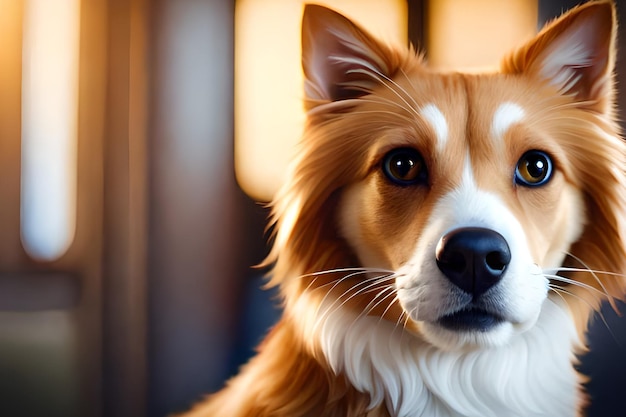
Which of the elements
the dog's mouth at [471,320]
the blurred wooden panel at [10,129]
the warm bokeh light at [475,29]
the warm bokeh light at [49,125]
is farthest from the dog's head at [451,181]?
the blurred wooden panel at [10,129]

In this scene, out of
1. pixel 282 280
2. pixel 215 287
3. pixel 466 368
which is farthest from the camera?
pixel 215 287

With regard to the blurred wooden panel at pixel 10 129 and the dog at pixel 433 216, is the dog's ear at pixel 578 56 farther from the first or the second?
the blurred wooden panel at pixel 10 129

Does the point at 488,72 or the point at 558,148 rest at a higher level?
the point at 488,72

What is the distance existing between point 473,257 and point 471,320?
0.13 meters

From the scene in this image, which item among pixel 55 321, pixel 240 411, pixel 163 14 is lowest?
pixel 240 411

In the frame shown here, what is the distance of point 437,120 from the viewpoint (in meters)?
1.07

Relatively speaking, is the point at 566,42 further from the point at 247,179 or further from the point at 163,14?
the point at 163,14

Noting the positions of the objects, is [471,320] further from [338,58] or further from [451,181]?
[338,58]

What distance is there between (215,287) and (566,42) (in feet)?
2.67

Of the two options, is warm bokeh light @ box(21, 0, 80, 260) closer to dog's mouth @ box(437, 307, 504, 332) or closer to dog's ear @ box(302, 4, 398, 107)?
dog's ear @ box(302, 4, 398, 107)

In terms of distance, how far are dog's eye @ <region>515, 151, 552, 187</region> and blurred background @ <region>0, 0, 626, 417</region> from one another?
0.25 m

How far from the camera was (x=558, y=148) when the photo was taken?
110 centimetres

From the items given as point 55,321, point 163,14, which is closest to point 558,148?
point 163,14

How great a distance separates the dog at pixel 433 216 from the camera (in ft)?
3.45
